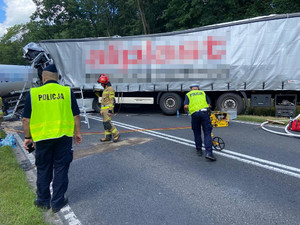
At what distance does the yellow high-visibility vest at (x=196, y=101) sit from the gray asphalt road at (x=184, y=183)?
39.8 inches

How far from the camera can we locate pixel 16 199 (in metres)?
3.36

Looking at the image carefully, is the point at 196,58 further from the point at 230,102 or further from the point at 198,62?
the point at 230,102

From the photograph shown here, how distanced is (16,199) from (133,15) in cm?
2714

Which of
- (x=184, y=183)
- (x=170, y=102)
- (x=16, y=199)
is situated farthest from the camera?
(x=170, y=102)

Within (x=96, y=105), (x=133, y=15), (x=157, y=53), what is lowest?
(x=96, y=105)

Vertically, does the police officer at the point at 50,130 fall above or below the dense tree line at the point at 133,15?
below

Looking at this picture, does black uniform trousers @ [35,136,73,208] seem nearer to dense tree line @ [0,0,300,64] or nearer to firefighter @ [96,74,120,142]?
firefighter @ [96,74,120,142]

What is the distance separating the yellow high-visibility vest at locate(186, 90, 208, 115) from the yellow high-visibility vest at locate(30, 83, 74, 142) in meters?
2.84

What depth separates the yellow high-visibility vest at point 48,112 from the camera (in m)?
3.00

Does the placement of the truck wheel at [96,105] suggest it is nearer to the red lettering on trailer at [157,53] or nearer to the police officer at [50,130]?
the red lettering on trailer at [157,53]

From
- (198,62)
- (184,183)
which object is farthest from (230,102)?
(184,183)

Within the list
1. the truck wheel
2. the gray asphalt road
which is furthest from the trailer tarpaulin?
the gray asphalt road

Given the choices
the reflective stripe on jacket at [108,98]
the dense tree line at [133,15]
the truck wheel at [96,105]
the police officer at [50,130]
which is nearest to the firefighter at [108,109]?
the reflective stripe on jacket at [108,98]

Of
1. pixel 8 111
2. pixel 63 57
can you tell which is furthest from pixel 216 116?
pixel 8 111
